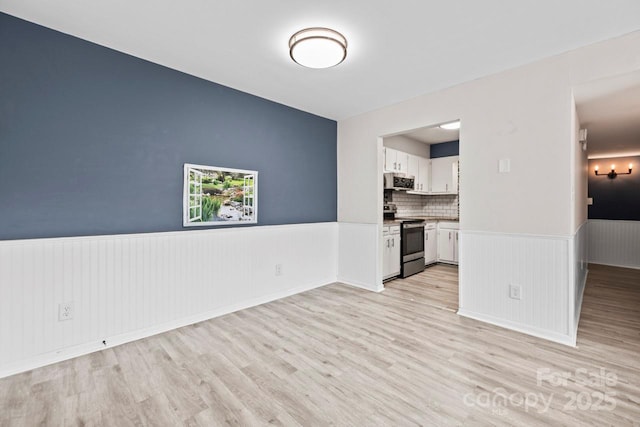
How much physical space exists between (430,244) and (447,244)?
0.41 m

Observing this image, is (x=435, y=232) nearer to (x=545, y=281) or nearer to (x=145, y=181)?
(x=545, y=281)

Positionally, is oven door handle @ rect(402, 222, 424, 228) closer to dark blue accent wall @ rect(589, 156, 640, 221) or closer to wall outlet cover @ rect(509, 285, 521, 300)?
wall outlet cover @ rect(509, 285, 521, 300)

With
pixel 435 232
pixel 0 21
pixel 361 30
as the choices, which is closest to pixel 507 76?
pixel 361 30

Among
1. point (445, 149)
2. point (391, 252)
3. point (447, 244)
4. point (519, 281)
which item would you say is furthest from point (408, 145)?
point (519, 281)

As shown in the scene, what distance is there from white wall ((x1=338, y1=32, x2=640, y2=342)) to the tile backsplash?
2.73 metres

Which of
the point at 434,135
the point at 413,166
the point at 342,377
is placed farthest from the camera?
the point at 413,166

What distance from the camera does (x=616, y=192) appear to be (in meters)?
5.89

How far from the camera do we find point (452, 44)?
2.48m

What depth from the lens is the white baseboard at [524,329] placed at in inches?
101

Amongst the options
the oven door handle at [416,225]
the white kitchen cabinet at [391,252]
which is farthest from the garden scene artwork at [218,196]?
the oven door handle at [416,225]

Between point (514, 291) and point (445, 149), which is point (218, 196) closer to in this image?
point (514, 291)

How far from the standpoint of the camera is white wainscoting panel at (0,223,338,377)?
2.19m

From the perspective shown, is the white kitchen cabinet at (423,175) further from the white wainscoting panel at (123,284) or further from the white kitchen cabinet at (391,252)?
the white wainscoting panel at (123,284)

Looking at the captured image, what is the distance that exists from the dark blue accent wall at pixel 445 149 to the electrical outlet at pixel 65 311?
640 centimetres
